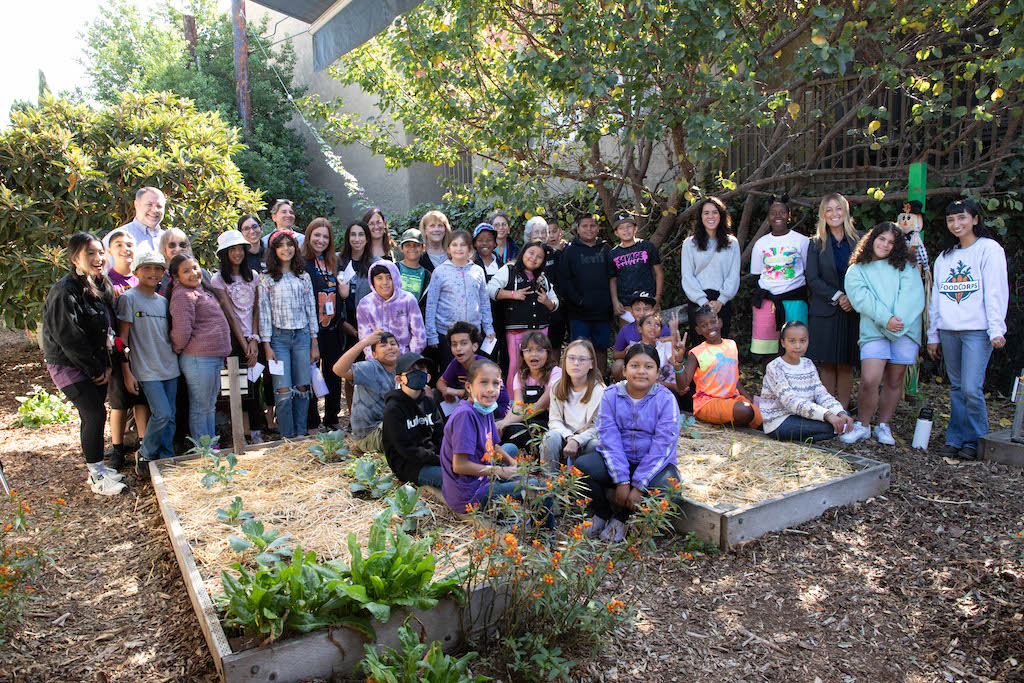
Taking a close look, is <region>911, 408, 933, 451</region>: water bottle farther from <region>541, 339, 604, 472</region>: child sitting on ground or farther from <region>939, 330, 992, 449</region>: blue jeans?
<region>541, 339, 604, 472</region>: child sitting on ground

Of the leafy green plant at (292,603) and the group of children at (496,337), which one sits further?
the group of children at (496,337)

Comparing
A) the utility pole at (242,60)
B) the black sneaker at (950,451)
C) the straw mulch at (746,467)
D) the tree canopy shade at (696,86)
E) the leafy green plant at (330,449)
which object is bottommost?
the black sneaker at (950,451)

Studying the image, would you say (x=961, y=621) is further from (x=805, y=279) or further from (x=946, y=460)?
(x=805, y=279)

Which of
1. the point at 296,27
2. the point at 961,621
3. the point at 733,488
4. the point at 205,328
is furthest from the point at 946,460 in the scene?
the point at 296,27

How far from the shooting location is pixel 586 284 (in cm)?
711

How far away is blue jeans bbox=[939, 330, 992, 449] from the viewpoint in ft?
19.2

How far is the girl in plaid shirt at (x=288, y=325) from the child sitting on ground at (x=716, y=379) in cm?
323

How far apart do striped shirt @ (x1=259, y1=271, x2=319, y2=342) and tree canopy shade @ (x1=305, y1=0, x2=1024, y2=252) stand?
2.31 m

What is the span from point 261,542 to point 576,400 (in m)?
2.43

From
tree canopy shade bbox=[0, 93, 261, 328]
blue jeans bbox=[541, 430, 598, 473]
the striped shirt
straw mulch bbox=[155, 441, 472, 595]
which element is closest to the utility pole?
tree canopy shade bbox=[0, 93, 261, 328]

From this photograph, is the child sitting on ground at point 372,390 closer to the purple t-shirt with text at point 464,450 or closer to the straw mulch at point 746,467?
the purple t-shirt with text at point 464,450

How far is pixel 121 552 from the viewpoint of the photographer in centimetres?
Answer: 449

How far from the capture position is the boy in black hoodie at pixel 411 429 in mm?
4719

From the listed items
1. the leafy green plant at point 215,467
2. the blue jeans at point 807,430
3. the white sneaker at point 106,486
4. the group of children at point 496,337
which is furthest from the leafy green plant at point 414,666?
the blue jeans at point 807,430
